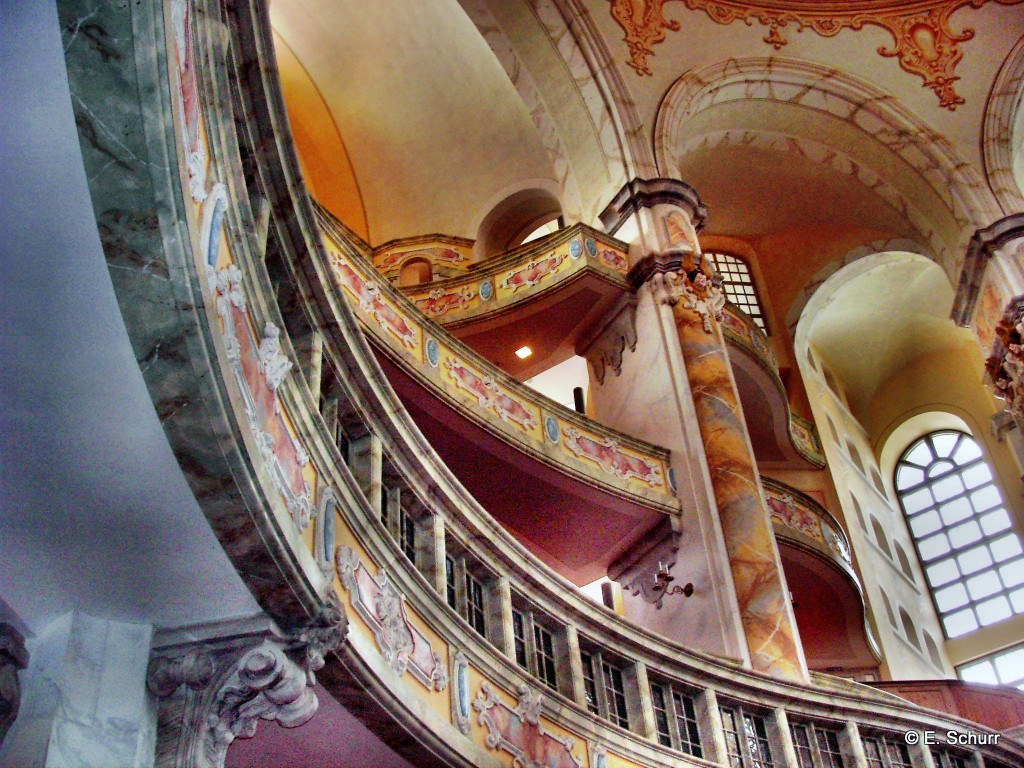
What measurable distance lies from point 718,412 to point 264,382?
8.97 meters

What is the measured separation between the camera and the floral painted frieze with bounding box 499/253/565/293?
1494 cm

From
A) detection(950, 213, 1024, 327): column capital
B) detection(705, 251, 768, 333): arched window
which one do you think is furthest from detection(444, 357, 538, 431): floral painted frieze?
detection(705, 251, 768, 333): arched window

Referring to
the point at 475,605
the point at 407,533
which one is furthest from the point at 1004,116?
the point at 407,533

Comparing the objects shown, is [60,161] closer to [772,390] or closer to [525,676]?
[525,676]

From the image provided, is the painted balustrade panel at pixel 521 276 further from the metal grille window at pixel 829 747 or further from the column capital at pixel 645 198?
the metal grille window at pixel 829 747

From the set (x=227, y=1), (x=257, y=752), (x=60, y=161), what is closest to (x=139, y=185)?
(x=60, y=161)

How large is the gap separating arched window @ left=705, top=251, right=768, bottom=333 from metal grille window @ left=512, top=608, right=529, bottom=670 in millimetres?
13567

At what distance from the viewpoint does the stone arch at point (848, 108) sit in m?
17.7

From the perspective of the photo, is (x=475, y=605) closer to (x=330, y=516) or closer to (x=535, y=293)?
(x=330, y=516)

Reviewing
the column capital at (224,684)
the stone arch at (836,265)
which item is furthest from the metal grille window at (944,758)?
the stone arch at (836,265)

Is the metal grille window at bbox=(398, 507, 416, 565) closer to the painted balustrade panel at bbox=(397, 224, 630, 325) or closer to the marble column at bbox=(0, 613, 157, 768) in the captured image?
the marble column at bbox=(0, 613, 157, 768)

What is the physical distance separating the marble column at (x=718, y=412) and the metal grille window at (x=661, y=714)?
1781mm

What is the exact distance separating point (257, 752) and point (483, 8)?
13227mm

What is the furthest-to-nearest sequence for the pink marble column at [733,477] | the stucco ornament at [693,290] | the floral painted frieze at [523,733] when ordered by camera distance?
the stucco ornament at [693,290], the pink marble column at [733,477], the floral painted frieze at [523,733]
